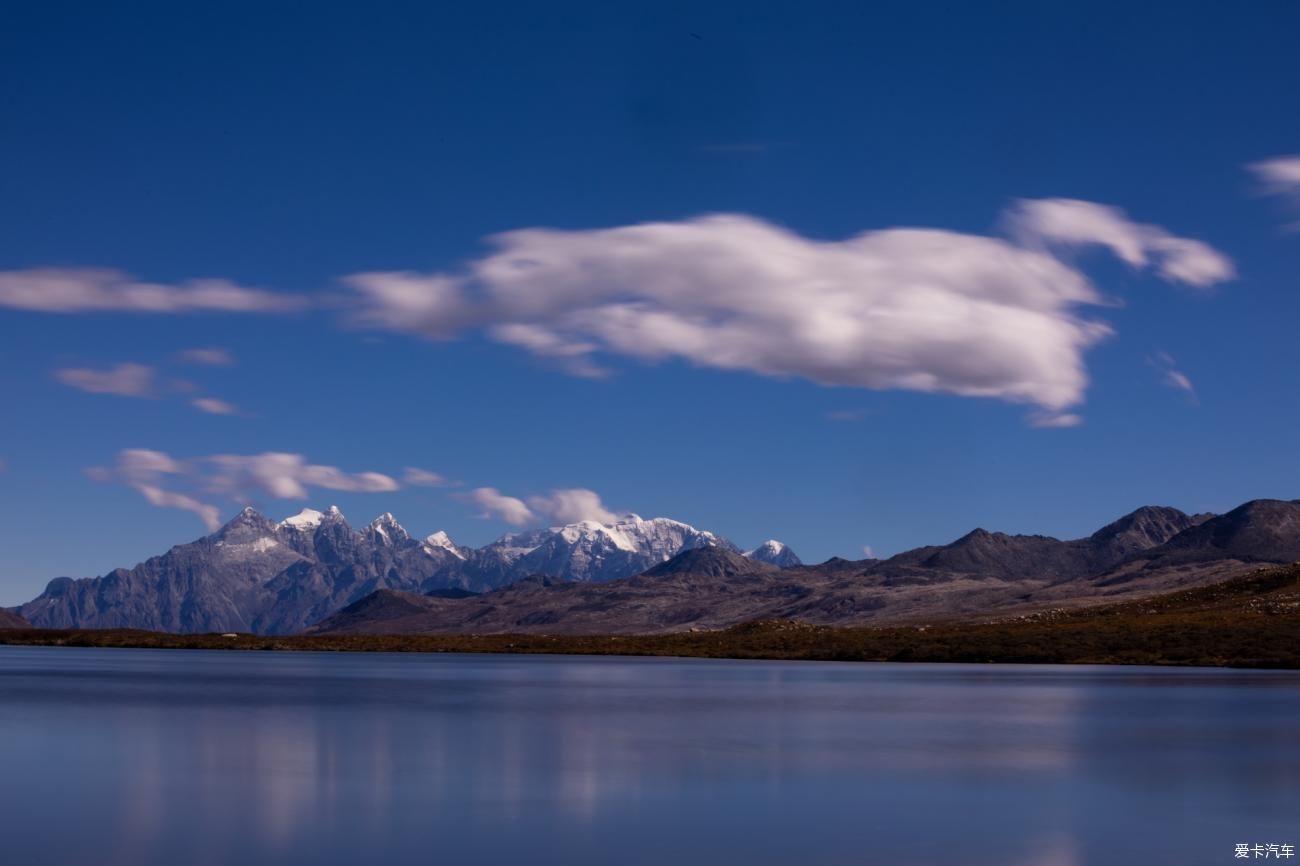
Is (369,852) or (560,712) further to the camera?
(560,712)

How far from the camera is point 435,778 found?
41062 mm

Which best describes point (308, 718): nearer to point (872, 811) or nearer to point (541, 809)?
point (541, 809)

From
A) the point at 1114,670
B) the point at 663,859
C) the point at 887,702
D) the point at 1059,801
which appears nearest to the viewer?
the point at 663,859

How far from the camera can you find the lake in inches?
1181

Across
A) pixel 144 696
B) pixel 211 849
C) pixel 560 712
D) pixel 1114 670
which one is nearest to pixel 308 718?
pixel 560 712

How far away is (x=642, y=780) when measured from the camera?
41.1m

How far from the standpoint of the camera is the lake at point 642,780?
30000 millimetres

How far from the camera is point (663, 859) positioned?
28.6m

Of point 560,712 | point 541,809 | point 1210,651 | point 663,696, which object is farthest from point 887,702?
point 1210,651

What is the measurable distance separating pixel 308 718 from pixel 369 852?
1452 inches

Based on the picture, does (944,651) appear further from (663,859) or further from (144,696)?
(663,859)

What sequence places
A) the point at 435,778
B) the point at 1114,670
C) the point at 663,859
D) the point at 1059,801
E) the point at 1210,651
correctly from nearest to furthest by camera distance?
the point at 663,859
the point at 1059,801
the point at 435,778
the point at 1114,670
the point at 1210,651

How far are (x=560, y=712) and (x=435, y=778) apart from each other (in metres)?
29.3

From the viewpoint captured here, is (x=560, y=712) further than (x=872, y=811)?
Yes
